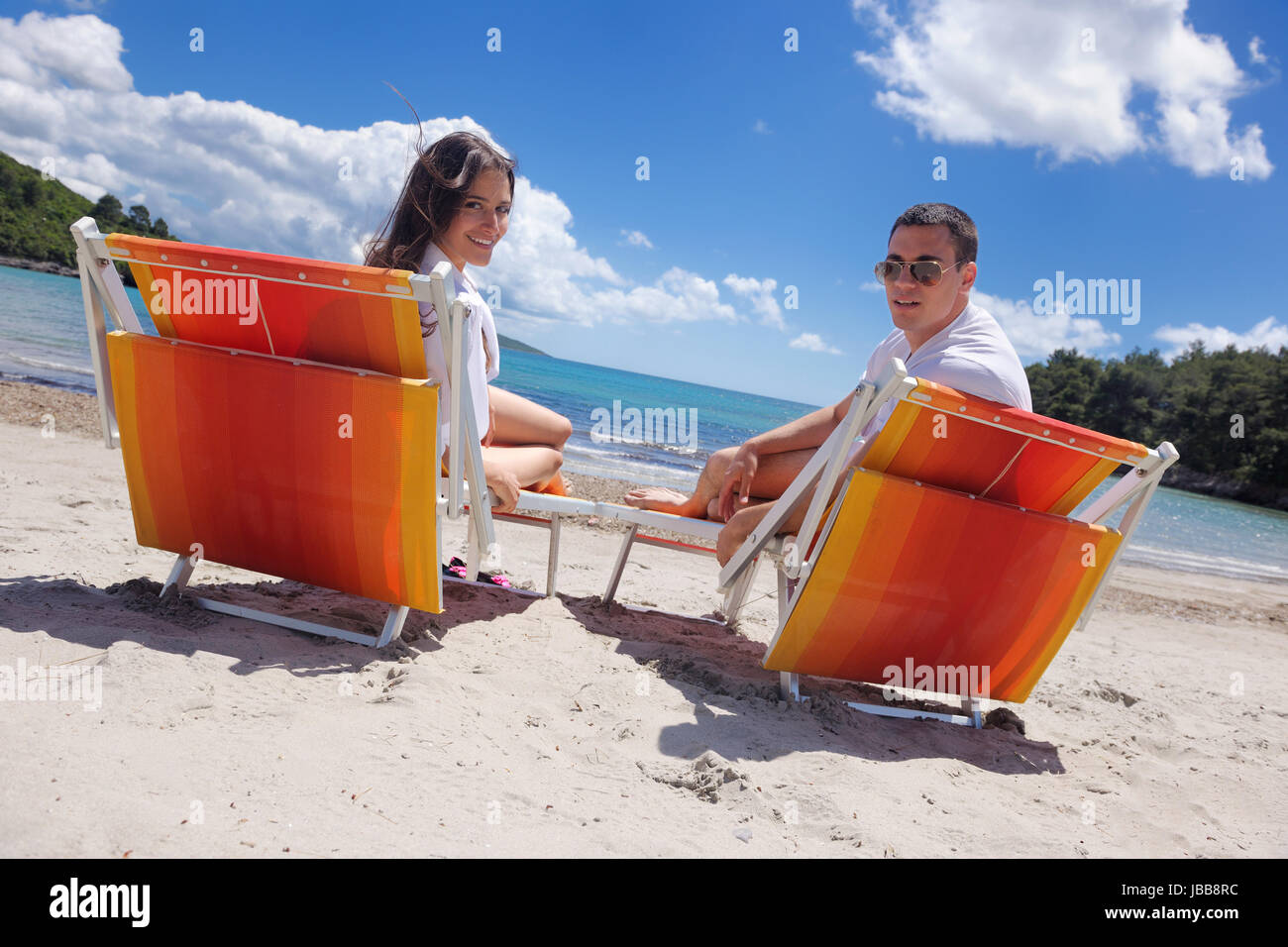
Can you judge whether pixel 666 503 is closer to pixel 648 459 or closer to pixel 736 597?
pixel 736 597

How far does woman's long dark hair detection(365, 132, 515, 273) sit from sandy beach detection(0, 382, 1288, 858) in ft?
4.83

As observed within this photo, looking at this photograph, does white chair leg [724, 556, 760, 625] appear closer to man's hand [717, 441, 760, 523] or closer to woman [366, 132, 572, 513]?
man's hand [717, 441, 760, 523]

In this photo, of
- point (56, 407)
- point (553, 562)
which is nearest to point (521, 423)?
point (553, 562)

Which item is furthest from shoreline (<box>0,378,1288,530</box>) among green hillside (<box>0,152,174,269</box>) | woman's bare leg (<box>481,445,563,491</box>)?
green hillside (<box>0,152,174,269</box>)

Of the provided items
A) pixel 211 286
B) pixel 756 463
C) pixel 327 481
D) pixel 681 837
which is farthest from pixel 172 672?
pixel 756 463

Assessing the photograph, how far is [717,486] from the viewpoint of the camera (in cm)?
352

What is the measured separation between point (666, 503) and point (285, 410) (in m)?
1.71

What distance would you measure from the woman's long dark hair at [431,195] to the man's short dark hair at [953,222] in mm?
1651

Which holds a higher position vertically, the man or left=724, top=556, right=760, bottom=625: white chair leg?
the man

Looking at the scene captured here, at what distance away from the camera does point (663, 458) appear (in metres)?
16.0

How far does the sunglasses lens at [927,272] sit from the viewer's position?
2.89m

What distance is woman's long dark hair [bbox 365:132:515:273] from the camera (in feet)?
10.1

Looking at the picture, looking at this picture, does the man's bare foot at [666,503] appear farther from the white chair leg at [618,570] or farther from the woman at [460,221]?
the woman at [460,221]
